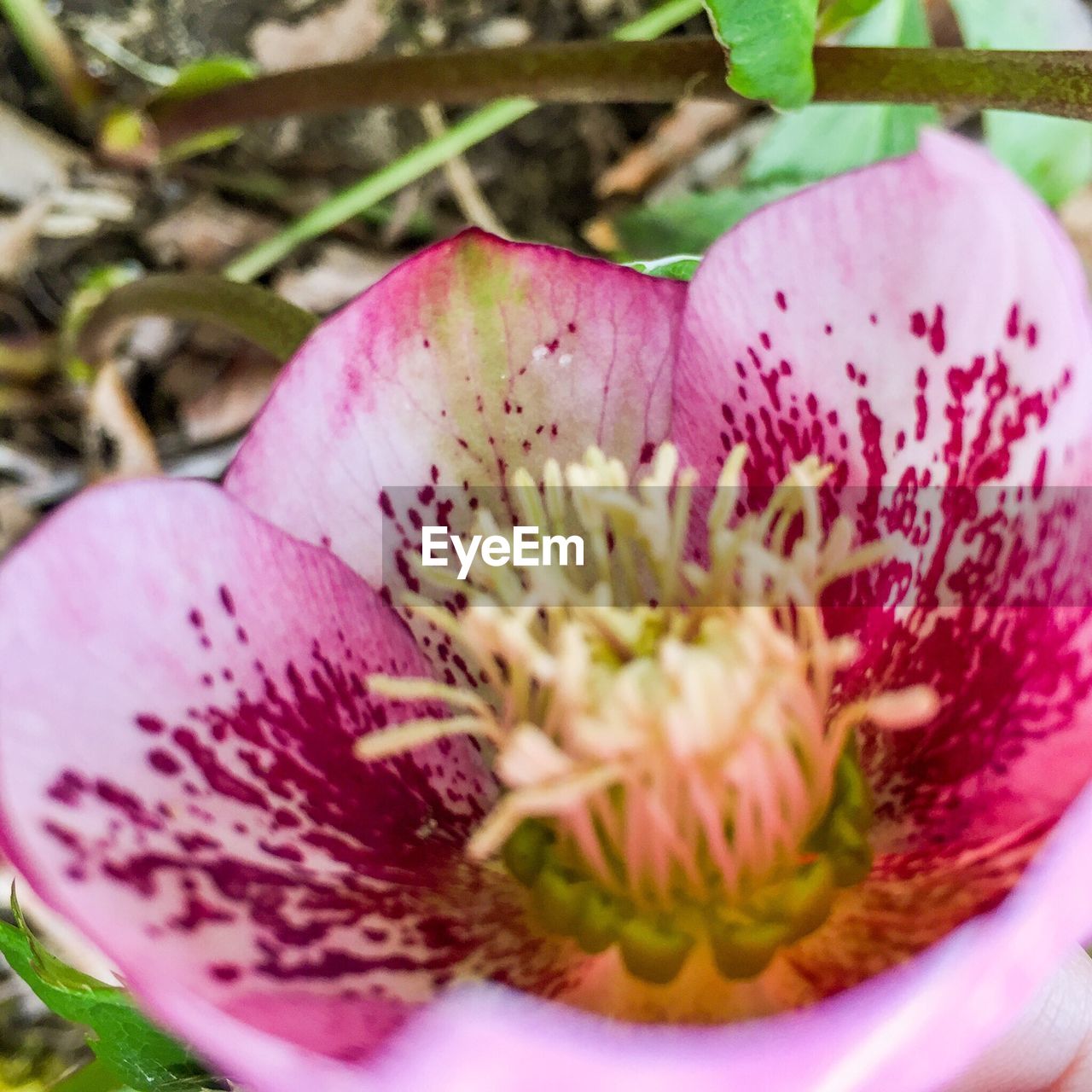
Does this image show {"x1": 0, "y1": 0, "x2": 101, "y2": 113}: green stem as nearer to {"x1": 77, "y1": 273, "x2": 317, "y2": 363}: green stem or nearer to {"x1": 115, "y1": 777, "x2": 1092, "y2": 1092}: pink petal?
{"x1": 77, "y1": 273, "x2": 317, "y2": 363}: green stem

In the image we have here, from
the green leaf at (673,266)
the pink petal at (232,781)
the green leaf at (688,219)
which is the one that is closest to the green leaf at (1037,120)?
the green leaf at (688,219)

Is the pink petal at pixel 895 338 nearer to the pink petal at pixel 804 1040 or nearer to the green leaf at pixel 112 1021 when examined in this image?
the pink petal at pixel 804 1040

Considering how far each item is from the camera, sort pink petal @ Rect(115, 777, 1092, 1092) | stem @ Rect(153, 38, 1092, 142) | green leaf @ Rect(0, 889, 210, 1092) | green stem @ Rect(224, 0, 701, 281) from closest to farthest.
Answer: pink petal @ Rect(115, 777, 1092, 1092), green leaf @ Rect(0, 889, 210, 1092), stem @ Rect(153, 38, 1092, 142), green stem @ Rect(224, 0, 701, 281)

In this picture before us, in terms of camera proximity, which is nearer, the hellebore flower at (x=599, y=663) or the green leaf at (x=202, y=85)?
the hellebore flower at (x=599, y=663)

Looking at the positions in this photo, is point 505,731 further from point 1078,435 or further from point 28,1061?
point 28,1061

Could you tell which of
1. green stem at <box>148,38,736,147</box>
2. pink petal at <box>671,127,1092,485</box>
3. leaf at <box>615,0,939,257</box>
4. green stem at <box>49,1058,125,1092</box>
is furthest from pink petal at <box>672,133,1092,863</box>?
leaf at <box>615,0,939,257</box>

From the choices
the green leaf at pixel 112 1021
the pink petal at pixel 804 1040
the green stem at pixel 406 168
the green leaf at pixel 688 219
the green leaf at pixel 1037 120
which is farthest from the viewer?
the green stem at pixel 406 168

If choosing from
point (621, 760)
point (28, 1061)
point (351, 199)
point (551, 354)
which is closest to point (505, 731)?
point (621, 760)
